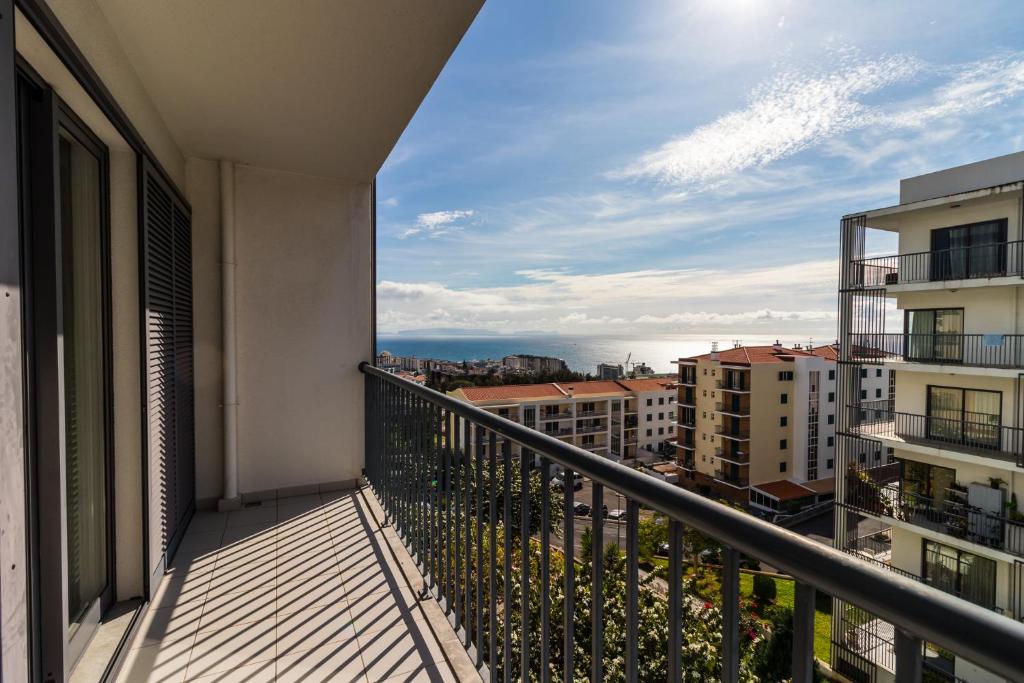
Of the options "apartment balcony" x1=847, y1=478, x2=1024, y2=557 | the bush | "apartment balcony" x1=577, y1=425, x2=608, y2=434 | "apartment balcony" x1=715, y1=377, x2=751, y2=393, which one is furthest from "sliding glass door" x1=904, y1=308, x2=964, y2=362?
the bush

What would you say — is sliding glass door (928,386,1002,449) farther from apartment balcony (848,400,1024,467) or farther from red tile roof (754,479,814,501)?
red tile roof (754,479,814,501)

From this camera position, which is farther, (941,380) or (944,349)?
(941,380)

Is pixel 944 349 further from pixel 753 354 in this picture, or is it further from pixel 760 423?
pixel 760 423

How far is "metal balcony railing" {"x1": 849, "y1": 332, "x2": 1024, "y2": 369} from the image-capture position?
902 cm

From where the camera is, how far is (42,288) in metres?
1.32

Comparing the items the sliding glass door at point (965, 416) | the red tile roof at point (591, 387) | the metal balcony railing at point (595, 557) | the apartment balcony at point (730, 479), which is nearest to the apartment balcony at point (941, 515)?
the sliding glass door at point (965, 416)

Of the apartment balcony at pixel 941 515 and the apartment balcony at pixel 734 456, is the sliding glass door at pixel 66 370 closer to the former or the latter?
the apartment balcony at pixel 941 515

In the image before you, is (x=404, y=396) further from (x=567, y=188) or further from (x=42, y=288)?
(x=567, y=188)

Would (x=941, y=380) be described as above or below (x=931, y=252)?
below

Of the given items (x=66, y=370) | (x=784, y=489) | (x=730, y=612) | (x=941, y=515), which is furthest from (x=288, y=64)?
(x=784, y=489)

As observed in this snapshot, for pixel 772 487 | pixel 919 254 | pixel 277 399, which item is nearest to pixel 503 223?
pixel 772 487

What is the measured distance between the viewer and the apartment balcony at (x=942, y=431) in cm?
899

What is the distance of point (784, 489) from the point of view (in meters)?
21.0

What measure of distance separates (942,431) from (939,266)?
3.63m
